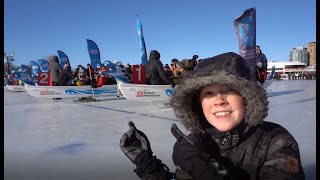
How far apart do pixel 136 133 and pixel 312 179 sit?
56.4 inches

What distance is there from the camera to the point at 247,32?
8.55 meters

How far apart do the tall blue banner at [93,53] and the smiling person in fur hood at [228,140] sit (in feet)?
48.4

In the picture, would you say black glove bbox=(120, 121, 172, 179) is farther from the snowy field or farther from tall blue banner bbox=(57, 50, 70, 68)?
tall blue banner bbox=(57, 50, 70, 68)

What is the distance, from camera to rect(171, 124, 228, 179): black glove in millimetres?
1025

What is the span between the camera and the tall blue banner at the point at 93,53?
50.9 feet

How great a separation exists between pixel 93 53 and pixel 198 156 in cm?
1504

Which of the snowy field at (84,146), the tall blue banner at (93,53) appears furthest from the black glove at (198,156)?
the tall blue banner at (93,53)

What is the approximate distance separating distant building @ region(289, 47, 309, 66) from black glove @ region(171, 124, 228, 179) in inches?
3594

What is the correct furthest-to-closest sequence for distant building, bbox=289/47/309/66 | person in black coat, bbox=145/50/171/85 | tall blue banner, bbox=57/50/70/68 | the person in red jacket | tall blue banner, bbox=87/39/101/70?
distant building, bbox=289/47/309/66 < tall blue banner, bbox=57/50/70/68 < tall blue banner, bbox=87/39/101/70 < the person in red jacket < person in black coat, bbox=145/50/171/85

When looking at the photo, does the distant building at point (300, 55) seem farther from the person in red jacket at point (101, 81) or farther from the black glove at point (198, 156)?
the black glove at point (198, 156)

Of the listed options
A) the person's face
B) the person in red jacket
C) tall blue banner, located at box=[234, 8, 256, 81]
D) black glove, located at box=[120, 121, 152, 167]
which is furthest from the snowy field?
the person in red jacket

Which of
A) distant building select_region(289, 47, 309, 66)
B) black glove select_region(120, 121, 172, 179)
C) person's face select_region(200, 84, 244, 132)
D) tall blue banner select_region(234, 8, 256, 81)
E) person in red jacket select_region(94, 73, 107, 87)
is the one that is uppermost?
distant building select_region(289, 47, 309, 66)

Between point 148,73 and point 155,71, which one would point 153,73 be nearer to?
point 155,71

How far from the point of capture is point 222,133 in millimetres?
1186
